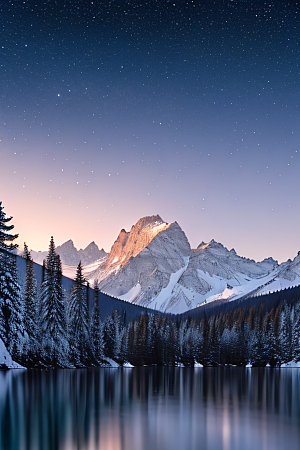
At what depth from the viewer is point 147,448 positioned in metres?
13.4

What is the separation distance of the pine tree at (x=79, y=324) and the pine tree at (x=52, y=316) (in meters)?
6.72

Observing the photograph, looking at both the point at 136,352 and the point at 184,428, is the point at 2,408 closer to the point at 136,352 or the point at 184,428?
the point at 184,428

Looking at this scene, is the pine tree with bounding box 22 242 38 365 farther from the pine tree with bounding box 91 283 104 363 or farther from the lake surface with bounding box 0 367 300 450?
the lake surface with bounding box 0 367 300 450

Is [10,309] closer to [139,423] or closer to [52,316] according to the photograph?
[52,316]

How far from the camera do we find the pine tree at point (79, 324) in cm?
6912

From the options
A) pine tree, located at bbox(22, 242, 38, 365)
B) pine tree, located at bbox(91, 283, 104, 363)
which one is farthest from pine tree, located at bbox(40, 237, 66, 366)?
pine tree, located at bbox(91, 283, 104, 363)

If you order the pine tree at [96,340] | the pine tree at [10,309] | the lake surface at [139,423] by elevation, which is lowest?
the pine tree at [96,340]

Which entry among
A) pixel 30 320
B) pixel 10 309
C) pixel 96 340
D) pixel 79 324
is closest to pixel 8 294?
pixel 10 309

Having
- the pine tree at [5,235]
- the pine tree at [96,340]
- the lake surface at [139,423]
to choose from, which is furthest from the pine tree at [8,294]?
the pine tree at [96,340]

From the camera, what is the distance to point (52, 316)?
194 feet

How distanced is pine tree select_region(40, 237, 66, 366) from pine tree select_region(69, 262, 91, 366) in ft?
22.1

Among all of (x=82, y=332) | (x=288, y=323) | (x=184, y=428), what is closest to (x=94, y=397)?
(x=184, y=428)

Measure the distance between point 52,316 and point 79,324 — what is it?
1267 cm

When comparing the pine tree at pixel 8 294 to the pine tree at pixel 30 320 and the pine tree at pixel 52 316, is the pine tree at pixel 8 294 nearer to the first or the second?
the pine tree at pixel 30 320
